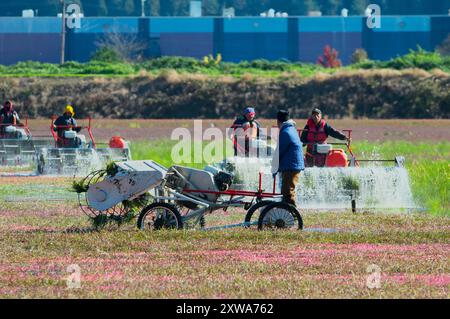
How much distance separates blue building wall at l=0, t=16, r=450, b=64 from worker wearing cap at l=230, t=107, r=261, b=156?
76703 millimetres

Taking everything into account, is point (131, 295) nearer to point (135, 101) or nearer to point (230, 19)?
point (135, 101)

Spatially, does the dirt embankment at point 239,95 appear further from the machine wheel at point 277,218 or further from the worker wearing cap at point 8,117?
the machine wheel at point 277,218

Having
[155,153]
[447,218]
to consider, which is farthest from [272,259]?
[155,153]

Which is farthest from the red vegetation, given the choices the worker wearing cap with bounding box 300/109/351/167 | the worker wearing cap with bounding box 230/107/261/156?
the worker wearing cap with bounding box 300/109/351/167

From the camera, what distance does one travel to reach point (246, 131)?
25391 mm

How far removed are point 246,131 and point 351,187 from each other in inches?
152

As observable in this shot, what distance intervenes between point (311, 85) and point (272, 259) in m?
61.1

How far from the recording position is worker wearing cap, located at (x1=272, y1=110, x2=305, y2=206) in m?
18.0

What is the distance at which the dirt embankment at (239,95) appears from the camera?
71.0 meters

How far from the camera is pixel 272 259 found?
1502 centimetres
